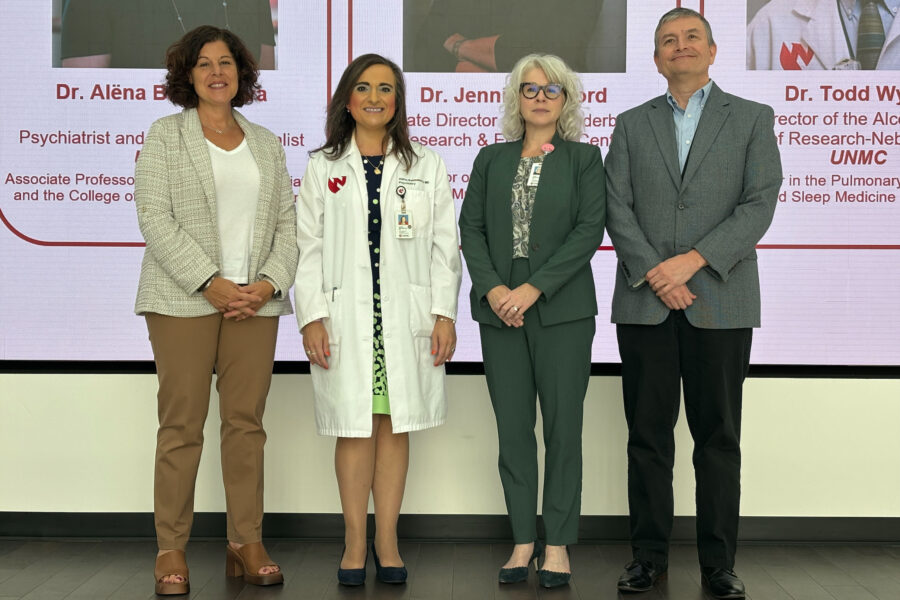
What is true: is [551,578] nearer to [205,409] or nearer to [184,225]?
[205,409]

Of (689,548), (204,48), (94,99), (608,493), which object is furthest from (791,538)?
(94,99)

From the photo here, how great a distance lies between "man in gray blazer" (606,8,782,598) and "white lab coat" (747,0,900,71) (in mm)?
825

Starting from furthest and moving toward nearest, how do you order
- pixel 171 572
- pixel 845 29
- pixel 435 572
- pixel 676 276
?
pixel 845 29
pixel 435 572
pixel 171 572
pixel 676 276

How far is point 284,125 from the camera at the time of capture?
151 inches

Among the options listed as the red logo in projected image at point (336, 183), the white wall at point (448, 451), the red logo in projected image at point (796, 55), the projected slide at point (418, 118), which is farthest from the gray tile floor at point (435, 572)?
the red logo in projected image at point (796, 55)

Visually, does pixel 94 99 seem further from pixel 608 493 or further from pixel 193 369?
pixel 608 493

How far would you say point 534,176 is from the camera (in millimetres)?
3092

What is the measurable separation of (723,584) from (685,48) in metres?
1.71

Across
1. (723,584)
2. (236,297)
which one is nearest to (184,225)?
(236,297)

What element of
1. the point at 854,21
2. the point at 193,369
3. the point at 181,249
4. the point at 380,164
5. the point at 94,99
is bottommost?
the point at 193,369

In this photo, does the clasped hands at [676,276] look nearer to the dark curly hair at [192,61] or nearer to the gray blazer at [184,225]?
the gray blazer at [184,225]

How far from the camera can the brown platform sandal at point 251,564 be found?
3.12m

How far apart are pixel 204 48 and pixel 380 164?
2.25 ft

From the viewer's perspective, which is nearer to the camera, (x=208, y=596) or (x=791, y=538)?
(x=208, y=596)
